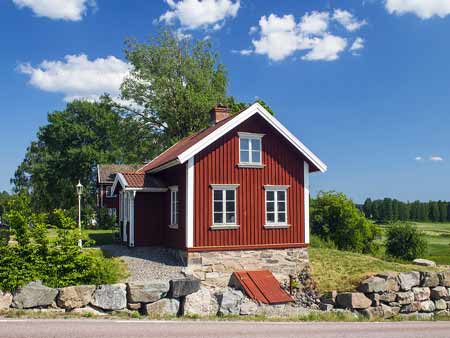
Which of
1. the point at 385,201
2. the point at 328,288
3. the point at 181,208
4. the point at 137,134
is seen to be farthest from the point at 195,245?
the point at 385,201

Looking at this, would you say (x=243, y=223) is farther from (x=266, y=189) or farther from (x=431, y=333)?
(x=431, y=333)

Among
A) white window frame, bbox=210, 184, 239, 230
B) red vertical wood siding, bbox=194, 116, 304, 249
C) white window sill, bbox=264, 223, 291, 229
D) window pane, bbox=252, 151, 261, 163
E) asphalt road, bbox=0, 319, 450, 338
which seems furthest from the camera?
window pane, bbox=252, 151, 261, 163

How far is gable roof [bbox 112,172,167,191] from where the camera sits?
20438mm

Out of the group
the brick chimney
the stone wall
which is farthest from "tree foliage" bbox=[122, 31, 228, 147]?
the stone wall

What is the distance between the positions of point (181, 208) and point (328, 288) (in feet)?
22.5

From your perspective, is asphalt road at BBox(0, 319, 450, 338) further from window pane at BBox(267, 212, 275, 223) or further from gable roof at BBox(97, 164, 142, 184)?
gable roof at BBox(97, 164, 142, 184)

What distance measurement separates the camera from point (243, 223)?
61.3 feet

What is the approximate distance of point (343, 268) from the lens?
20.1m

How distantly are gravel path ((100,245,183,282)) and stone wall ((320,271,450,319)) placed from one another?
233 inches

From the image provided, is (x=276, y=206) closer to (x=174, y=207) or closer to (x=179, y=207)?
(x=179, y=207)

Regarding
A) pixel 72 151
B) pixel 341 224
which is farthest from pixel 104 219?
pixel 341 224

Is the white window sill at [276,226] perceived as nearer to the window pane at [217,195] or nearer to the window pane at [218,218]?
the window pane at [218,218]

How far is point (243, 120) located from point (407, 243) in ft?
56.5

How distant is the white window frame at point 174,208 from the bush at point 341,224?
1682 cm
